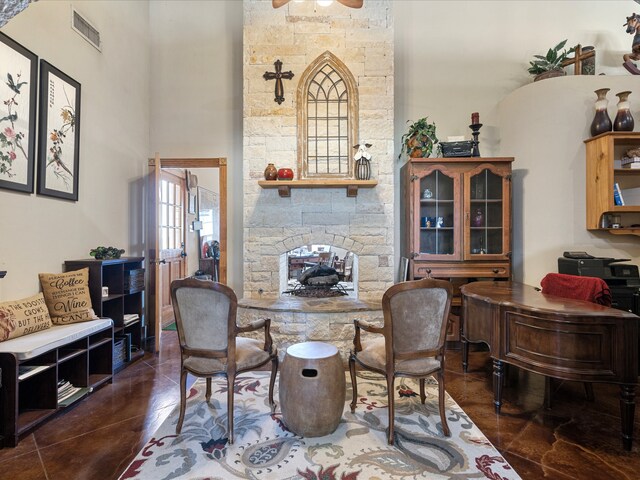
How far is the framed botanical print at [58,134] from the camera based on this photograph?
2705 millimetres

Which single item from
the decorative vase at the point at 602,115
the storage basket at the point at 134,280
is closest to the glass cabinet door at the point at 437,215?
the decorative vase at the point at 602,115

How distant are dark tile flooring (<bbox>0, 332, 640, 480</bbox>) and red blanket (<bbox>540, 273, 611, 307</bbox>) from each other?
86 cm

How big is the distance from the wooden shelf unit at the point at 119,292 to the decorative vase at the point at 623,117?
5.24 meters

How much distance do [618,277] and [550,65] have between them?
2.59m

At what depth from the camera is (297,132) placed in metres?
4.02

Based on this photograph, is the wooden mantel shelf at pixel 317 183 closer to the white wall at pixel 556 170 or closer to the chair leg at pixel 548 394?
the white wall at pixel 556 170

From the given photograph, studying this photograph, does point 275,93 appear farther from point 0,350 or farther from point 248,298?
point 0,350

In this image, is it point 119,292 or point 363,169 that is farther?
point 363,169

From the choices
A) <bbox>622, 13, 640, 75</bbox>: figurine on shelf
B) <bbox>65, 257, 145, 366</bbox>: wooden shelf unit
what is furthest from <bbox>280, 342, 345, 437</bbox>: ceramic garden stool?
<bbox>622, 13, 640, 75</bbox>: figurine on shelf

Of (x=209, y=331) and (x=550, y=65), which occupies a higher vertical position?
(x=550, y=65)

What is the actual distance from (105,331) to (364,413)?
2469 mm

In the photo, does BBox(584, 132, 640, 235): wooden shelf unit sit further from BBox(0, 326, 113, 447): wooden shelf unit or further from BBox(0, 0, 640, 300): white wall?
BBox(0, 326, 113, 447): wooden shelf unit

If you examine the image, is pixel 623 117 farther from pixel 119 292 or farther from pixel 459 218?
pixel 119 292

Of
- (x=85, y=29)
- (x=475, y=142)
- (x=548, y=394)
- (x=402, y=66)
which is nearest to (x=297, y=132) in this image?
(x=402, y=66)
